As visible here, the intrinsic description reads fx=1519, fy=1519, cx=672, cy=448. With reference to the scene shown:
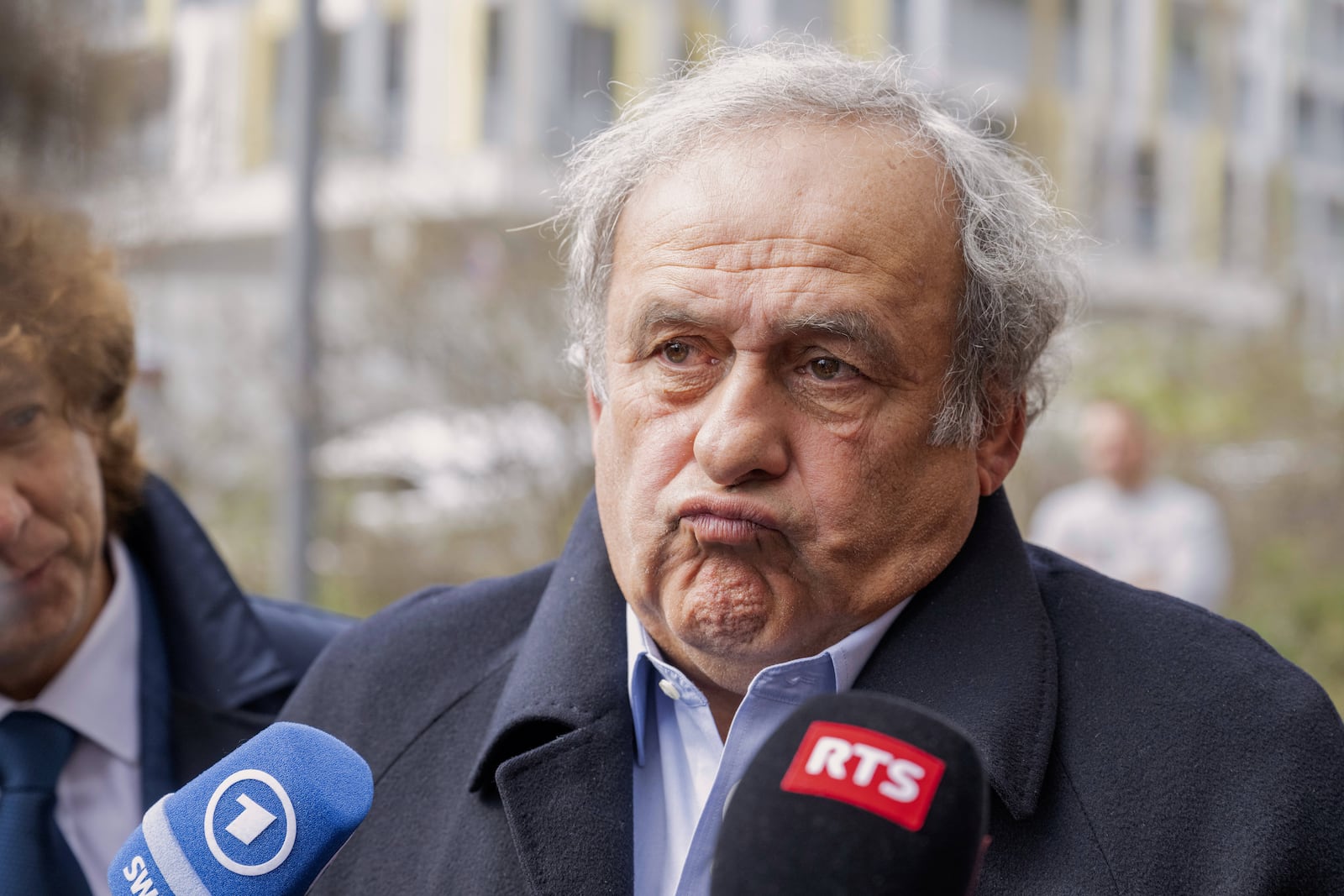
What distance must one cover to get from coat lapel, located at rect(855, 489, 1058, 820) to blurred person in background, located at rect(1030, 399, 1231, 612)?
4.27 m

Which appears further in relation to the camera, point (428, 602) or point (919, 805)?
point (428, 602)

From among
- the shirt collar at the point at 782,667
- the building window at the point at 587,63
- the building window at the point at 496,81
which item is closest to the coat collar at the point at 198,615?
the shirt collar at the point at 782,667

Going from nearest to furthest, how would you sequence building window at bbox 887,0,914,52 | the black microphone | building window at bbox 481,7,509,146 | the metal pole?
the black microphone, the metal pole, building window at bbox 481,7,509,146, building window at bbox 887,0,914,52

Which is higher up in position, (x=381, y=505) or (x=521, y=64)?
(x=521, y=64)

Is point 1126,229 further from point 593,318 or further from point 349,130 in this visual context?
Answer: point 593,318

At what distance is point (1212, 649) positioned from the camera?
7.11ft

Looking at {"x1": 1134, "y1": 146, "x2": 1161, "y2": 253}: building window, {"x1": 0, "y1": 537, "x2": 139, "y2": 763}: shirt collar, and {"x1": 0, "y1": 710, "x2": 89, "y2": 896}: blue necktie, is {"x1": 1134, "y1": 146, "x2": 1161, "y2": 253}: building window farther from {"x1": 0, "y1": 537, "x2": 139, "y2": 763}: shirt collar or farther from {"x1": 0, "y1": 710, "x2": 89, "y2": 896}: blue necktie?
{"x1": 0, "y1": 710, "x2": 89, "y2": 896}: blue necktie

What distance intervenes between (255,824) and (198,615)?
1279 millimetres

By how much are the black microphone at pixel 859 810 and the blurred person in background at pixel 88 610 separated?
155 cm

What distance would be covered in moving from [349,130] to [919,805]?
750 cm

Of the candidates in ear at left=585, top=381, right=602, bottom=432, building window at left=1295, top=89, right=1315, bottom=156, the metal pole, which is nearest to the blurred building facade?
building window at left=1295, top=89, right=1315, bottom=156

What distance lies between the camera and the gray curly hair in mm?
2219

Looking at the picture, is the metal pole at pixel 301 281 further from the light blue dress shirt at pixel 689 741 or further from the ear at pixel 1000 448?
the ear at pixel 1000 448

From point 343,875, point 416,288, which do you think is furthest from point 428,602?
point 416,288
